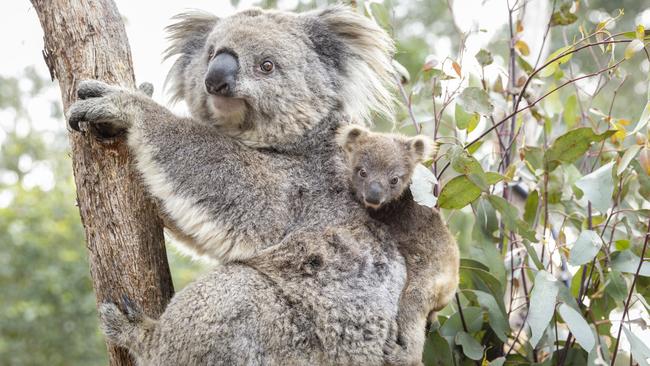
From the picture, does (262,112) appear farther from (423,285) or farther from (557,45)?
(557,45)

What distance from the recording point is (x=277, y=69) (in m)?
3.28

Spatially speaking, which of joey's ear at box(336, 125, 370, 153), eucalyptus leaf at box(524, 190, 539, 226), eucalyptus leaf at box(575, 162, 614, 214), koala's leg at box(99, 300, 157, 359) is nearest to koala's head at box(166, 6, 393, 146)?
joey's ear at box(336, 125, 370, 153)

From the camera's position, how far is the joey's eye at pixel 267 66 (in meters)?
3.25

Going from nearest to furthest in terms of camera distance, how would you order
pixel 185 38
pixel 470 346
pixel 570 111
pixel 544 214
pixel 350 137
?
pixel 470 346, pixel 350 137, pixel 544 214, pixel 185 38, pixel 570 111

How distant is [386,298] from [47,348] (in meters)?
6.79

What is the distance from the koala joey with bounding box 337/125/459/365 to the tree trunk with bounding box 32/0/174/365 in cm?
95

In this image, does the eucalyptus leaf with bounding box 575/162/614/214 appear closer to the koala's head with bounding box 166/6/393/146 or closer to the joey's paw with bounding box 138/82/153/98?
the koala's head with bounding box 166/6/393/146

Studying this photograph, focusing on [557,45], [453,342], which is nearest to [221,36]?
[453,342]

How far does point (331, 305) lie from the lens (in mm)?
2818

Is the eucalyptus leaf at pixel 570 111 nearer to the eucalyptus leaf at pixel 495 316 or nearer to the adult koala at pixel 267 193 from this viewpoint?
the adult koala at pixel 267 193

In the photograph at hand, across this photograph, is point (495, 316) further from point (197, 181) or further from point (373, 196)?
point (197, 181)

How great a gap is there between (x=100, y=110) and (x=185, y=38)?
1048 mm

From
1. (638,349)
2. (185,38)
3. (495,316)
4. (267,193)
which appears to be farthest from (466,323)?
(185,38)

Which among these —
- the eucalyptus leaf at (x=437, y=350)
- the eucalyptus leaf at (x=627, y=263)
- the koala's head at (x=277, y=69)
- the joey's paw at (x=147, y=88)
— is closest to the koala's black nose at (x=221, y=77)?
the koala's head at (x=277, y=69)
